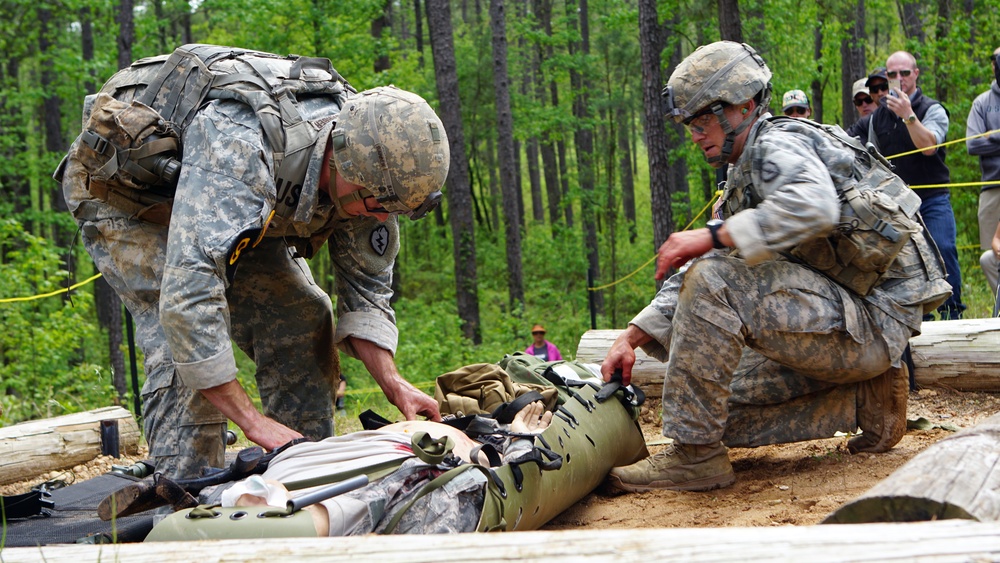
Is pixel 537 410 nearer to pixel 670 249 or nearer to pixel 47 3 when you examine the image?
pixel 670 249

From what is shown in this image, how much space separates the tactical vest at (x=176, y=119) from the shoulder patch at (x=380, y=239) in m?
0.52

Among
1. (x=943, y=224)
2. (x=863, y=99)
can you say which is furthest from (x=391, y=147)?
(x=863, y=99)

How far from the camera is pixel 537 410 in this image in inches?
139

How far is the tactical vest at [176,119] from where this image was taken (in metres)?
→ 3.41

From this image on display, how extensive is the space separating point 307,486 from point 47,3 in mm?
17178

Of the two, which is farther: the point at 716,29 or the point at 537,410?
the point at 716,29

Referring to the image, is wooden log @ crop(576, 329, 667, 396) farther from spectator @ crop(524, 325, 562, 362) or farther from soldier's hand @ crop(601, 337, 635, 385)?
spectator @ crop(524, 325, 562, 362)

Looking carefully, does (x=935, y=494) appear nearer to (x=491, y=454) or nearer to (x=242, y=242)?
(x=491, y=454)

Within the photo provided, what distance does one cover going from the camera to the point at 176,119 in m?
3.51

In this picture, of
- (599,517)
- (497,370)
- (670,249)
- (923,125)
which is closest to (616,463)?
(599,517)

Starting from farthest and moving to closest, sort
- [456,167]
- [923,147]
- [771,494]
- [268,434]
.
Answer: [456,167]
[923,147]
[771,494]
[268,434]

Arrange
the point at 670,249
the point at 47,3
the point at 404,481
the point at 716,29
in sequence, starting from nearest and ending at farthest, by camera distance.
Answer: the point at 404,481 → the point at 670,249 → the point at 716,29 → the point at 47,3

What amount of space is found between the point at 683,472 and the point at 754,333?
0.66m

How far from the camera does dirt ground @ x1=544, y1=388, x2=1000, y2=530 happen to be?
129 inches
